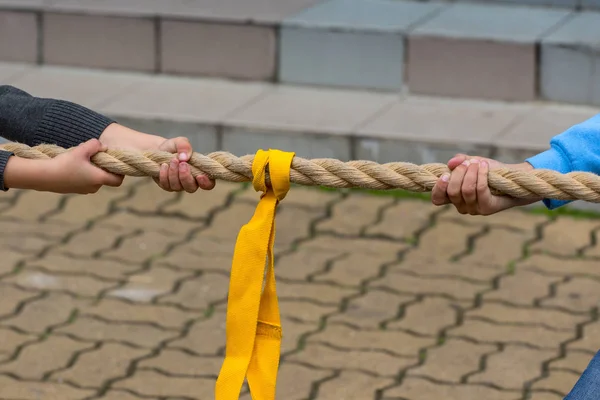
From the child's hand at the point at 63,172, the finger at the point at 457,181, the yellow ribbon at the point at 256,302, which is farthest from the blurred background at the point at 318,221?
the finger at the point at 457,181

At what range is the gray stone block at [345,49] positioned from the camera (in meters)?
5.11

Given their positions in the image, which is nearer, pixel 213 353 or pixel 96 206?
pixel 213 353

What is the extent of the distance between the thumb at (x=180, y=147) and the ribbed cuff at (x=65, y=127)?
0.58ft

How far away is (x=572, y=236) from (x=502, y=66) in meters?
0.98

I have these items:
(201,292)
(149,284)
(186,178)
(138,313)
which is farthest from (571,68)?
(186,178)

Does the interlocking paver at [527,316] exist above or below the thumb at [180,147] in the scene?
below

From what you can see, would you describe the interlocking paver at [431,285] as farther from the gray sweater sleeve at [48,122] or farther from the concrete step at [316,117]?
the gray sweater sleeve at [48,122]

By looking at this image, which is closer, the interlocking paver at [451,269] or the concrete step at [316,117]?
the interlocking paver at [451,269]

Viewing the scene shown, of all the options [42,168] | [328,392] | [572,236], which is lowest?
[328,392]

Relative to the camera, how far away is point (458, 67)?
5.05 metres

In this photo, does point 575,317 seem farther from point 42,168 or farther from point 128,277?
point 42,168

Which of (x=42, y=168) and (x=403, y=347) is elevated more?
(x=42, y=168)

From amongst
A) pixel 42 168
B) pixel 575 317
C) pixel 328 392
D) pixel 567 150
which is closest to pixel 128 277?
pixel 328 392

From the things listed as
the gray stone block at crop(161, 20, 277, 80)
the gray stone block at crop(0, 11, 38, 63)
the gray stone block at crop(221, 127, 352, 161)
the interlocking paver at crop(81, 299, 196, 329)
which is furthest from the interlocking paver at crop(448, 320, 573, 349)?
the gray stone block at crop(0, 11, 38, 63)
